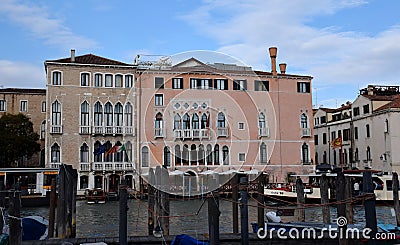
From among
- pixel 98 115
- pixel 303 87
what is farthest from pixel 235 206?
pixel 303 87

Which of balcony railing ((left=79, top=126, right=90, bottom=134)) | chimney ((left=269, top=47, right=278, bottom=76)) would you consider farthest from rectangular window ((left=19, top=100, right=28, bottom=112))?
chimney ((left=269, top=47, right=278, bottom=76))

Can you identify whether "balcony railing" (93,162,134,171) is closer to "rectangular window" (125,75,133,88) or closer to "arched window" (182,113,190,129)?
"rectangular window" (125,75,133,88)

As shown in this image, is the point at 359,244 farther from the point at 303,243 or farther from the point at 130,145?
the point at 130,145

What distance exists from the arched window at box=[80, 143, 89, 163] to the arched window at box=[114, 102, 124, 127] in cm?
203

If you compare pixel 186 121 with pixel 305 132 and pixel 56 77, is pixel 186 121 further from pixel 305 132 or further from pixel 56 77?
pixel 305 132

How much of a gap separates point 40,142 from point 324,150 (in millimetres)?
18991

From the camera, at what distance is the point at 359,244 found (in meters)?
7.18

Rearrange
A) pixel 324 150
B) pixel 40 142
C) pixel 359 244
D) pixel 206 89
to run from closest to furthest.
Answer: pixel 206 89, pixel 359 244, pixel 40 142, pixel 324 150

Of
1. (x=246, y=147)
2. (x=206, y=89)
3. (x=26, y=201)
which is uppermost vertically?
(x=206, y=89)

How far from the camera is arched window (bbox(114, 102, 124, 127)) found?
25.6m

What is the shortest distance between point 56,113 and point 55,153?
2131mm

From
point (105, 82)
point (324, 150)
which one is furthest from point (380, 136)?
point (105, 82)

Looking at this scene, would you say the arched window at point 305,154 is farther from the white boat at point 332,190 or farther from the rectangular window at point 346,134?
the white boat at point 332,190

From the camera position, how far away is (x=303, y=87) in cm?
2809
